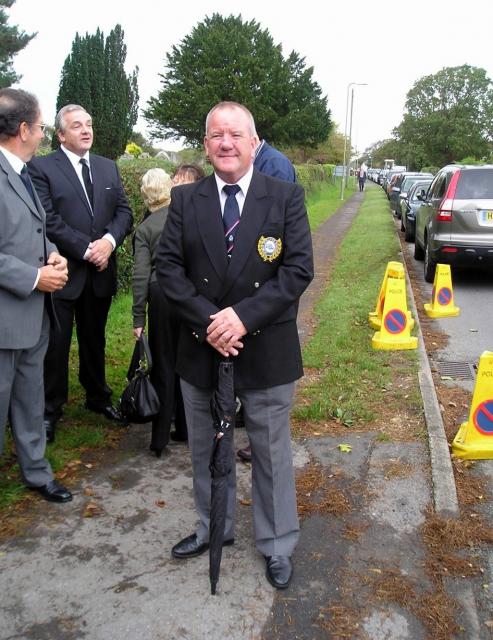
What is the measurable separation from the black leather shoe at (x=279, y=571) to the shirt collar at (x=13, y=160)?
96.4 inches

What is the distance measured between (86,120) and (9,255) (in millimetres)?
1549

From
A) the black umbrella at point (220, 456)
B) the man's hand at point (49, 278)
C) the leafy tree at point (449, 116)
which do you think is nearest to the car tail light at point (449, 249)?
the man's hand at point (49, 278)

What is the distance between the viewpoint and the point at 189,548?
127 inches

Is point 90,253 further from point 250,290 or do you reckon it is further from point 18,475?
point 250,290

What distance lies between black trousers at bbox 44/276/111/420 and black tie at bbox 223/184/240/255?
1.91 metres

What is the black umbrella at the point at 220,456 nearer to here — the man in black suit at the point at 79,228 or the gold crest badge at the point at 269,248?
the gold crest badge at the point at 269,248

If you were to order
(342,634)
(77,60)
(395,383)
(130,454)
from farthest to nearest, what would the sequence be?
(77,60) < (395,383) < (130,454) < (342,634)

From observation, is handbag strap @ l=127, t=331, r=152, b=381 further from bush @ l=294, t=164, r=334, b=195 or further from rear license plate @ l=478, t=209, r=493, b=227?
bush @ l=294, t=164, r=334, b=195

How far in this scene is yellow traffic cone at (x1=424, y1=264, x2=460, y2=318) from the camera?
8.77 meters

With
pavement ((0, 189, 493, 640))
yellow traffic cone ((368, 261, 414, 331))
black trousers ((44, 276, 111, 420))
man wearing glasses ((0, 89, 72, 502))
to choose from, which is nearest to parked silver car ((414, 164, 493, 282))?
yellow traffic cone ((368, 261, 414, 331))

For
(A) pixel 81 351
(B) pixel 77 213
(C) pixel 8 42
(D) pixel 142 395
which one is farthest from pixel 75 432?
(C) pixel 8 42

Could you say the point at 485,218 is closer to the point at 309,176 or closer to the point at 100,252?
the point at 100,252

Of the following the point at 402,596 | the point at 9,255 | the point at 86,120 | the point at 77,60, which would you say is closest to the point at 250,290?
the point at 9,255

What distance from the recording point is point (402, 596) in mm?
2930
